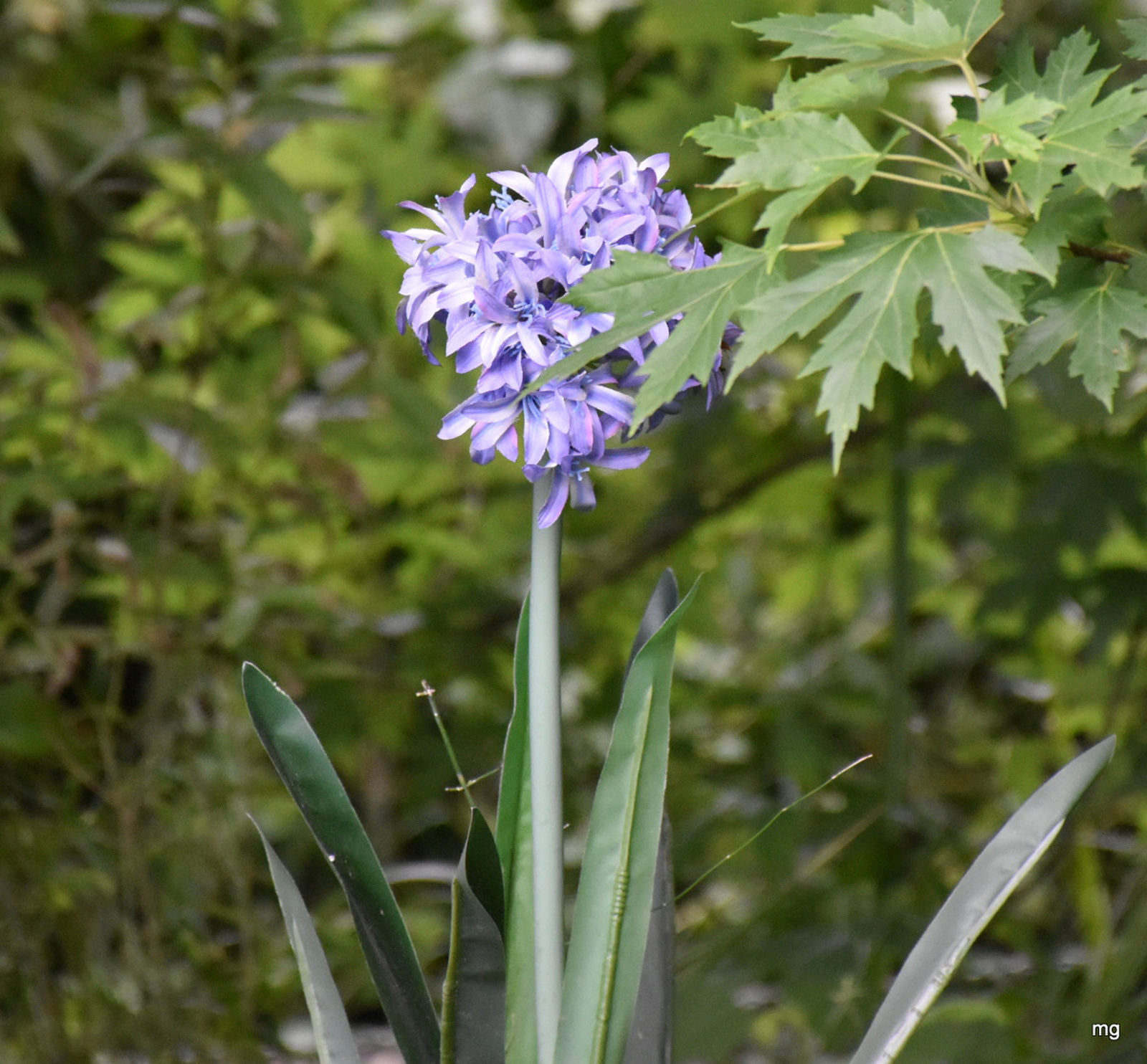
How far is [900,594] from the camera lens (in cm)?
123

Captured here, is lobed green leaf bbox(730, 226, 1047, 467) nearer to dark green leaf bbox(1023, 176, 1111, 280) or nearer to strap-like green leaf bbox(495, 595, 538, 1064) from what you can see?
dark green leaf bbox(1023, 176, 1111, 280)

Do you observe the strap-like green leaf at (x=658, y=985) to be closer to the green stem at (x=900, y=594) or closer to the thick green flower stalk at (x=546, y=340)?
the thick green flower stalk at (x=546, y=340)

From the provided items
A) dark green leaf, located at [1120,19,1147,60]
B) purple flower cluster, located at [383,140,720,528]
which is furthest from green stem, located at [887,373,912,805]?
purple flower cluster, located at [383,140,720,528]

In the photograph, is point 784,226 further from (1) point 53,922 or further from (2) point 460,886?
(1) point 53,922

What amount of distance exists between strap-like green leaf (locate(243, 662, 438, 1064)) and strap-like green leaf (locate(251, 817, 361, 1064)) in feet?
0.07

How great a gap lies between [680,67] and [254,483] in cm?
72

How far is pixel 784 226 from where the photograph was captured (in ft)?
1.63

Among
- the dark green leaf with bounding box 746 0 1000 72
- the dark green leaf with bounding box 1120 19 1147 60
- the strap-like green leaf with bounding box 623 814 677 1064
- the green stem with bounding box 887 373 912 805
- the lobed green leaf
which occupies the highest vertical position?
the dark green leaf with bounding box 746 0 1000 72

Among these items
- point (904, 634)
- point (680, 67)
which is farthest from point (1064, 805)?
point (680, 67)

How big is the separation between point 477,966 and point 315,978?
0.26ft

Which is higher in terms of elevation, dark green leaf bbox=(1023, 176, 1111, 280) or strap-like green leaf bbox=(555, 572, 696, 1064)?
dark green leaf bbox=(1023, 176, 1111, 280)

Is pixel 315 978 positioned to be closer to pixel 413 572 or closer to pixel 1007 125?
pixel 1007 125

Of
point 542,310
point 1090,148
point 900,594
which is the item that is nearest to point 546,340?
point 542,310

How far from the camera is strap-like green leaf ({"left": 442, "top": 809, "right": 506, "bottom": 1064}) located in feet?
1.71
